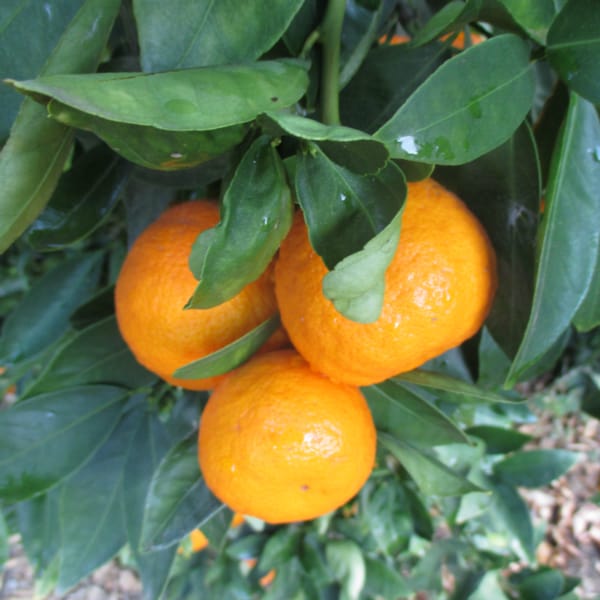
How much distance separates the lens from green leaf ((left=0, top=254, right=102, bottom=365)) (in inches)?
34.2

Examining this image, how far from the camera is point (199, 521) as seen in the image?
622mm

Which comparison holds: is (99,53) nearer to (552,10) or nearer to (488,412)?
(552,10)

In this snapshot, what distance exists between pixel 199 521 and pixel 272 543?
591mm

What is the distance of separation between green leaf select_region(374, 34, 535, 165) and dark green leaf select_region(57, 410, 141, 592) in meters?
0.58

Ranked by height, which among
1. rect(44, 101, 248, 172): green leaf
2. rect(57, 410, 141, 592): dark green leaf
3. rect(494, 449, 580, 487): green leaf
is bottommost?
rect(494, 449, 580, 487): green leaf

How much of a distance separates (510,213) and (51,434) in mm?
571

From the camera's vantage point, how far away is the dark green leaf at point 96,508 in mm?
780

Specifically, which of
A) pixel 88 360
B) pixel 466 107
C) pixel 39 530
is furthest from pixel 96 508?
pixel 466 107

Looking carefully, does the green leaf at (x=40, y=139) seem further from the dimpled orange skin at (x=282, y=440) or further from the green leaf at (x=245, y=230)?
the dimpled orange skin at (x=282, y=440)

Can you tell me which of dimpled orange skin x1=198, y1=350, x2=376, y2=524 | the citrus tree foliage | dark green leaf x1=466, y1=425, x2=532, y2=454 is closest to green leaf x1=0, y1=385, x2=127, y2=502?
the citrus tree foliage

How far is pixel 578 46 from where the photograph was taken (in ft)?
1.42

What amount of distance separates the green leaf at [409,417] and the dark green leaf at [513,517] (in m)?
0.52

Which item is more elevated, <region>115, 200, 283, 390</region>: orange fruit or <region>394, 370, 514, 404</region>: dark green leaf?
<region>115, 200, 283, 390</region>: orange fruit

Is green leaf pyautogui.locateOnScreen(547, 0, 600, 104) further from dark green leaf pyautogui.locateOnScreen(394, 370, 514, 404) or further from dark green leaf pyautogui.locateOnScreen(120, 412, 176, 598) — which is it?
dark green leaf pyautogui.locateOnScreen(120, 412, 176, 598)
